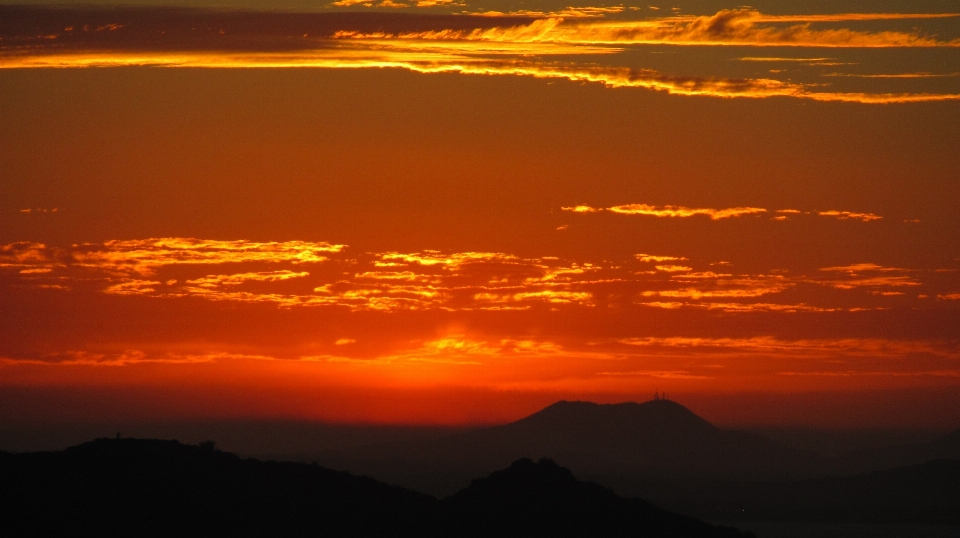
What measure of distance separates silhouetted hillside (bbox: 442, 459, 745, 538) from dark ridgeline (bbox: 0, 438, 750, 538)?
0.28ft

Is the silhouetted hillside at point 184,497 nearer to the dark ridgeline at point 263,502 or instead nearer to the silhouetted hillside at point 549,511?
the dark ridgeline at point 263,502

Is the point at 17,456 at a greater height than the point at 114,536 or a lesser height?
greater

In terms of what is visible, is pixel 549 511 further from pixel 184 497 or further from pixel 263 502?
pixel 184 497

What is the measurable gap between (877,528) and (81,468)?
427ft

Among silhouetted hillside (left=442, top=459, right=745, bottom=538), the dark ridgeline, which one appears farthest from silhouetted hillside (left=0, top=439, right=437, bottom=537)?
silhouetted hillside (left=442, top=459, right=745, bottom=538)

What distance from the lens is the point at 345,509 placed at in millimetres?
70125

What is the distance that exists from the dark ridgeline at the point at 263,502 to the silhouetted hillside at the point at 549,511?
9 centimetres

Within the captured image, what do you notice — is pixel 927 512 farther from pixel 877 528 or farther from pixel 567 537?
pixel 567 537

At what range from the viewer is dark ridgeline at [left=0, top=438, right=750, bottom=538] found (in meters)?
62.5

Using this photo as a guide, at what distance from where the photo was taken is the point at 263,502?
223 feet

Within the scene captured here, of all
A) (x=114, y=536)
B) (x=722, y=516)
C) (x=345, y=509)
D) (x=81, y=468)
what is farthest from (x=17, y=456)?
(x=722, y=516)

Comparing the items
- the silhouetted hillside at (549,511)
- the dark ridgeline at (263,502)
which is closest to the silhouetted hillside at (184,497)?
the dark ridgeline at (263,502)

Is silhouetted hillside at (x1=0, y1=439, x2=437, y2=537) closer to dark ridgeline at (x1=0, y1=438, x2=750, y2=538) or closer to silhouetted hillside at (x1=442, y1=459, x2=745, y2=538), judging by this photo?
dark ridgeline at (x1=0, y1=438, x2=750, y2=538)

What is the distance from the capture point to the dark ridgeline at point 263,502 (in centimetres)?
6247
